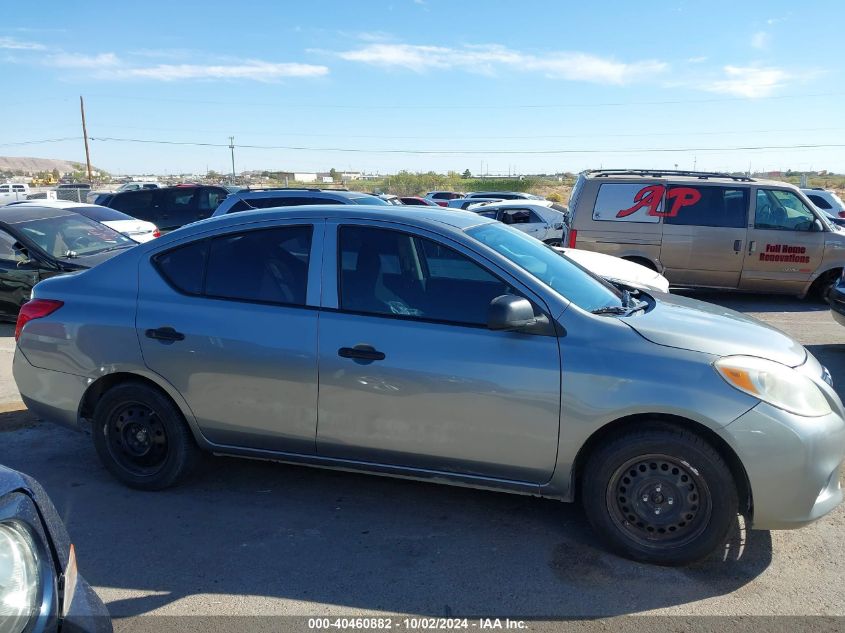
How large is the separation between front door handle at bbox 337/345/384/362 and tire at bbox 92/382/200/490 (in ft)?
3.88

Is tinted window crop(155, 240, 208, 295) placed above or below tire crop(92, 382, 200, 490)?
above

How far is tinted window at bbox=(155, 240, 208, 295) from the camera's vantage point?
161 inches

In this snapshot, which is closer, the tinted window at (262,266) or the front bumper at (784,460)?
the front bumper at (784,460)

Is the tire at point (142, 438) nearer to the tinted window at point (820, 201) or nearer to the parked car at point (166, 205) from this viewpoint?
the parked car at point (166, 205)

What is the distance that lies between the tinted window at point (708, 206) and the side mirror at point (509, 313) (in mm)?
8352

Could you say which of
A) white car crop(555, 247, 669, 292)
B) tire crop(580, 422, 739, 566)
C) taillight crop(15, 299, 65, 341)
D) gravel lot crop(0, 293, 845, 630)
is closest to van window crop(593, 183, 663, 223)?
white car crop(555, 247, 669, 292)

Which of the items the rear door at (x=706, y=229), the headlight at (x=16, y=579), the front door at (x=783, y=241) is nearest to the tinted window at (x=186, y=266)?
the headlight at (x=16, y=579)

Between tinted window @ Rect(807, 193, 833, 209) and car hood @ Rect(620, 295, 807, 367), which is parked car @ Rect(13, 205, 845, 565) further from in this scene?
tinted window @ Rect(807, 193, 833, 209)

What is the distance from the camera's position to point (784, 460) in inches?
125

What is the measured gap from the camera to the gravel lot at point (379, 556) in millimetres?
3145

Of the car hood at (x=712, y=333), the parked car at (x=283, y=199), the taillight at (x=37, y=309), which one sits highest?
the parked car at (x=283, y=199)

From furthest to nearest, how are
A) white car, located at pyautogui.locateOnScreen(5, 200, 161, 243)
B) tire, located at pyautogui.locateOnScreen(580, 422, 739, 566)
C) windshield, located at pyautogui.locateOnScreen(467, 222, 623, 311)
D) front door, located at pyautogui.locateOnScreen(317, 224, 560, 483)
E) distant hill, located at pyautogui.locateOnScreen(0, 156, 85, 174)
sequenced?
distant hill, located at pyautogui.locateOnScreen(0, 156, 85, 174)
white car, located at pyautogui.locateOnScreen(5, 200, 161, 243)
windshield, located at pyautogui.locateOnScreen(467, 222, 623, 311)
front door, located at pyautogui.locateOnScreen(317, 224, 560, 483)
tire, located at pyautogui.locateOnScreen(580, 422, 739, 566)

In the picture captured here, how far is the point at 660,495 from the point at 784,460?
1.89 ft

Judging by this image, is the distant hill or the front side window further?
the distant hill
